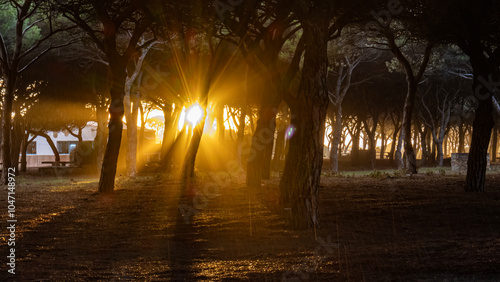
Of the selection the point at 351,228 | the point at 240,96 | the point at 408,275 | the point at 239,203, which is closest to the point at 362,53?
the point at 240,96

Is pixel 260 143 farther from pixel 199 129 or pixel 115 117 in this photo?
pixel 115 117

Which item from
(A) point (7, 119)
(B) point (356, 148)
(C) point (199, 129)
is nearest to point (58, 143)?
(B) point (356, 148)

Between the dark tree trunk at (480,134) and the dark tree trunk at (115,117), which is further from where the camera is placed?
the dark tree trunk at (115,117)

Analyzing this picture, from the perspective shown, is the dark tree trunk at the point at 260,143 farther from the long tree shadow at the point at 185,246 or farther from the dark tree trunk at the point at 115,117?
the long tree shadow at the point at 185,246

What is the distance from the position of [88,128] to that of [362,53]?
45.7m

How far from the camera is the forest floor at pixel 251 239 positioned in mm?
7648

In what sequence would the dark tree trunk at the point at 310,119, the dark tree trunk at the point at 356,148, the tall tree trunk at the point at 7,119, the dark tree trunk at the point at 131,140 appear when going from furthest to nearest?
the dark tree trunk at the point at 356,148 < the dark tree trunk at the point at 131,140 < the tall tree trunk at the point at 7,119 < the dark tree trunk at the point at 310,119

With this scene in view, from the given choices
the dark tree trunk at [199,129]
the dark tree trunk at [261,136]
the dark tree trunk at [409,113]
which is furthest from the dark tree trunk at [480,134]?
the dark tree trunk at [199,129]

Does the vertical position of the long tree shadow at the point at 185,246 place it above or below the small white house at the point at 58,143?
below

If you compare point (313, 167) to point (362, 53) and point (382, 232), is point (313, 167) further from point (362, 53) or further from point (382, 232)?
point (362, 53)

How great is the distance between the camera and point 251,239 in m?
10.2

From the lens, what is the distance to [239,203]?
14.7 metres

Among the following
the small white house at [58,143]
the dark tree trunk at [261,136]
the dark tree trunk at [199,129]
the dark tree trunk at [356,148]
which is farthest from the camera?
the small white house at [58,143]

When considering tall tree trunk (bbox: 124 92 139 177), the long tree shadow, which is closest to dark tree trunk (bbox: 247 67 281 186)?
the long tree shadow
